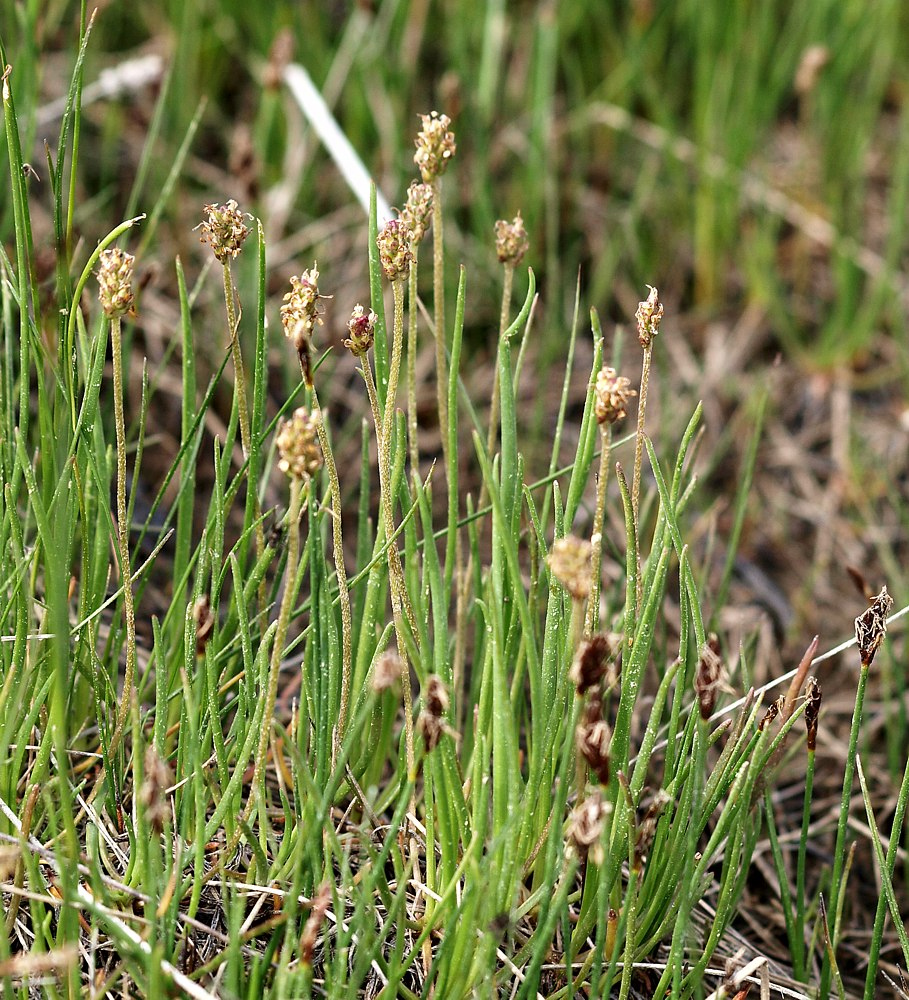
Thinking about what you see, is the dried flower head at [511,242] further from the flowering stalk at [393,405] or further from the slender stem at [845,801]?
the slender stem at [845,801]

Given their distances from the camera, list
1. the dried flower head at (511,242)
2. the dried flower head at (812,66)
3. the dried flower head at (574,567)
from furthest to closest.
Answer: the dried flower head at (812,66)
the dried flower head at (511,242)
the dried flower head at (574,567)

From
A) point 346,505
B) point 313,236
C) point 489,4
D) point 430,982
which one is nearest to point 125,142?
point 313,236

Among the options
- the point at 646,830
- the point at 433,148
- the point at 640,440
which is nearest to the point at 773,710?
the point at 646,830

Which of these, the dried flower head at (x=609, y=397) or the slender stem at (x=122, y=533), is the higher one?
the dried flower head at (x=609, y=397)

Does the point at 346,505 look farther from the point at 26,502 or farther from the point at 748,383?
the point at 748,383

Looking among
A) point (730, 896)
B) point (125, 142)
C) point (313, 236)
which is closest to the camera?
point (730, 896)

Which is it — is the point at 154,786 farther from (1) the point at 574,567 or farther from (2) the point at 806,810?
(2) the point at 806,810

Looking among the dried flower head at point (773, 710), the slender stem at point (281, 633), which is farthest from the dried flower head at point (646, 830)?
the slender stem at point (281, 633)
